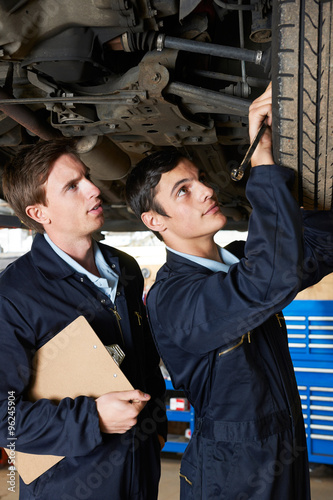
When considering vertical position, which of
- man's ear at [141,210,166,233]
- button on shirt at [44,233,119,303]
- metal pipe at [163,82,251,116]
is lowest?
button on shirt at [44,233,119,303]

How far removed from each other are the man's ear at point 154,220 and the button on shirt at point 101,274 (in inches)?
6.4

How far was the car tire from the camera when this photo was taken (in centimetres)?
84

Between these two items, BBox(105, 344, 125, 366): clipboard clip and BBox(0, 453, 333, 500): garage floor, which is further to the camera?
BBox(0, 453, 333, 500): garage floor

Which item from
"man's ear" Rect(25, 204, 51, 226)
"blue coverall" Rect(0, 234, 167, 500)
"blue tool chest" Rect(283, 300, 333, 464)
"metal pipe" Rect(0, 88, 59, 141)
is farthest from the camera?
"blue tool chest" Rect(283, 300, 333, 464)

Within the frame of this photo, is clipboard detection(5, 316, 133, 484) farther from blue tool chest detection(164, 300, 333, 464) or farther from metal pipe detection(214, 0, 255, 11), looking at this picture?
blue tool chest detection(164, 300, 333, 464)

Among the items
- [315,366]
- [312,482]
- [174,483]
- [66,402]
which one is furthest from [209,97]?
[312,482]

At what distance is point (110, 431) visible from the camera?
1.03 m

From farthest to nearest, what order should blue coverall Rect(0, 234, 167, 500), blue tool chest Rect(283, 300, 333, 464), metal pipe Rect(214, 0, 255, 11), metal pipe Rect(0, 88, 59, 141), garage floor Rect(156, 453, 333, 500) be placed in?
blue tool chest Rect(283, 300, 333, 464) < garage floor Rect(156, 453, 333, 500) < metal pipe Rect(0, 88, 59, 141) < metal pipe Rect(214, 0, 255, 11) < blue coverall Rect(0, 234, 167, 500)

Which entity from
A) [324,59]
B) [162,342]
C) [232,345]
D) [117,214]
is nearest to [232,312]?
[232,345]

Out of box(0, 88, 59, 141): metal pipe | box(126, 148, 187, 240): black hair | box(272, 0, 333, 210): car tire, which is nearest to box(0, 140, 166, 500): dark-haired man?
box(126, 148, 187, 240): black hair

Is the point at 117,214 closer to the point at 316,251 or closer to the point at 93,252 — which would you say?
the point at 93,252

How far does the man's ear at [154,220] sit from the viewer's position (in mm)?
1211

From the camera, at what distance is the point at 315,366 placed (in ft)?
10.3

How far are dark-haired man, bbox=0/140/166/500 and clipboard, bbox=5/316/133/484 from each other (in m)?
0.02
